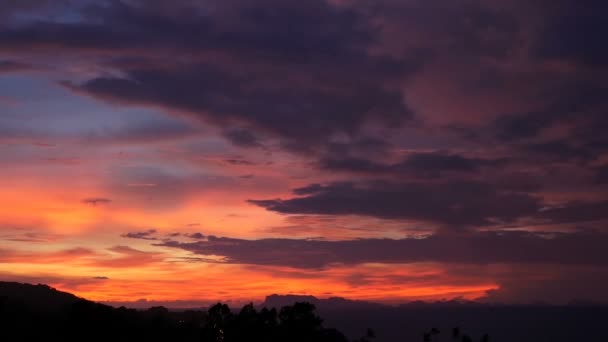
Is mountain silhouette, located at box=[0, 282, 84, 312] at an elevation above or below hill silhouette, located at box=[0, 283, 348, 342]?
above

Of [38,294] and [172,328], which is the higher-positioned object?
[38,294]

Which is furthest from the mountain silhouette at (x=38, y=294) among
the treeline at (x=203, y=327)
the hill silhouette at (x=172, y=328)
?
the treeline at (x=203, y=327)

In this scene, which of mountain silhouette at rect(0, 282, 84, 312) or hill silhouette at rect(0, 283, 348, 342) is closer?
hill silhouette at rect(0, 283, 348, 342)

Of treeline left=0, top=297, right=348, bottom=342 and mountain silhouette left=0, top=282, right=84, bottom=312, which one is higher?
mountain silhouette left=0, top=282, right=84, bottom=312

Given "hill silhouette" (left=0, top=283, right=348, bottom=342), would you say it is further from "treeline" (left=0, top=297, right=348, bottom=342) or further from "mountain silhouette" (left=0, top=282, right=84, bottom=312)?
"mountain silhouette" (left=0, top=282, right=84, bottom=312)

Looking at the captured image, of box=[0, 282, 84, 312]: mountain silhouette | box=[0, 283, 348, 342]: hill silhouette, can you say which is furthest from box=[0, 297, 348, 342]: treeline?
box=[0, 282, 84, 312]: mountain silhouette

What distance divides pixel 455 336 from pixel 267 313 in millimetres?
95209

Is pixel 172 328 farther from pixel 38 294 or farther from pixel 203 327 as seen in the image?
pixel 38 294

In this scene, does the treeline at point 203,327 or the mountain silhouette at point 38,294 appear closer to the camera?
the treeline at point 203,327

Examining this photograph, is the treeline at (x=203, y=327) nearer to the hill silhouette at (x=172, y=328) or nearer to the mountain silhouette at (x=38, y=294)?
the hill silhouette at (x=172, y=328)

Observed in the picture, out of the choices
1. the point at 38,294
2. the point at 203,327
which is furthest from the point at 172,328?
the point at 38,294

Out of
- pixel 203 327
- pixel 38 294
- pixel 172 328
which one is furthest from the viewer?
pixel 38 294

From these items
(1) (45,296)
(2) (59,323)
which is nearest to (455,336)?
(1) (45,296)

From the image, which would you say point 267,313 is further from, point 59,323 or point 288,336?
point 59,323
